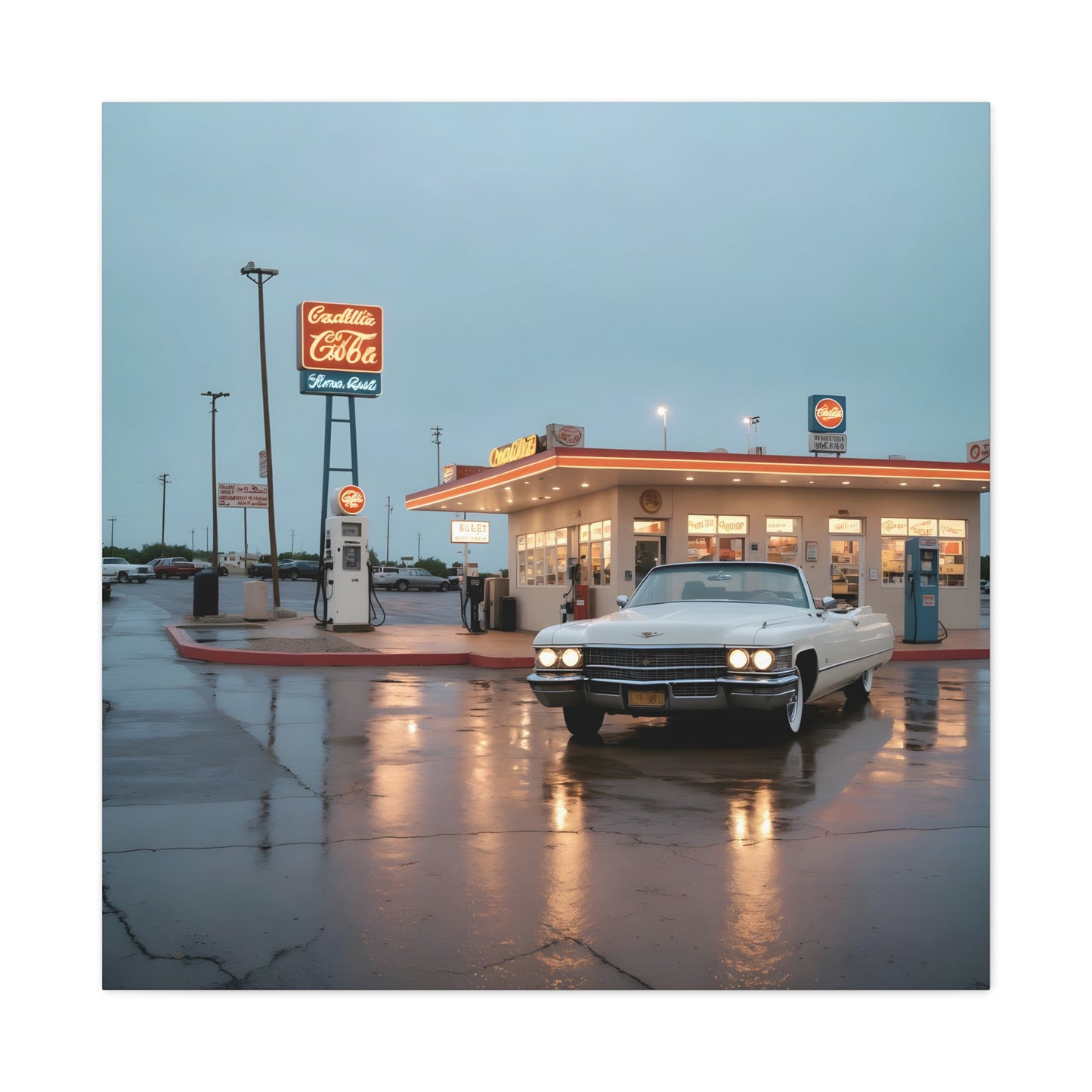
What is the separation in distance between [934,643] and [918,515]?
17.6 feet

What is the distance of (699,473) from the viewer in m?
21.6

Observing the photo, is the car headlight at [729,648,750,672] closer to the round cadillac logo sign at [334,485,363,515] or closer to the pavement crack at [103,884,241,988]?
the pavement crack at [103,884,241,988]

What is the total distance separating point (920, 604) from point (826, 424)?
16.5ft

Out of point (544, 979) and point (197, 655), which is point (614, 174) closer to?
point (544, 979)

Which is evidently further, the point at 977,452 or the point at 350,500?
the point at 350,500

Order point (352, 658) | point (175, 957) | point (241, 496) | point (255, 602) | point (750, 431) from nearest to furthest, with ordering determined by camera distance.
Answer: point (175, 957) → point (352, 658) → point (255, 602) → point (241, 496) → point (750, 431)

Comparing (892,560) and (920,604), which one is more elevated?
(892,560)

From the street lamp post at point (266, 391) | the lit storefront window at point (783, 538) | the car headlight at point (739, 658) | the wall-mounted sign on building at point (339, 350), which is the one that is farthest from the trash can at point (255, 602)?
the car headlight at point (739, 658)

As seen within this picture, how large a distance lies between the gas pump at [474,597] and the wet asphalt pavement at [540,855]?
1436 centimetres

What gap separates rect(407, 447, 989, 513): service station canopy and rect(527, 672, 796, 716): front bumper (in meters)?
11.6

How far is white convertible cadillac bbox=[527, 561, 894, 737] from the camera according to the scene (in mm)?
8531

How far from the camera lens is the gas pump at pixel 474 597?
25.0m

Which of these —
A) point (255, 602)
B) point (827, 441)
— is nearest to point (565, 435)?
point (827, 441)

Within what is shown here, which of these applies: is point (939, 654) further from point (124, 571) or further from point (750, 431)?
point (124, 571)
